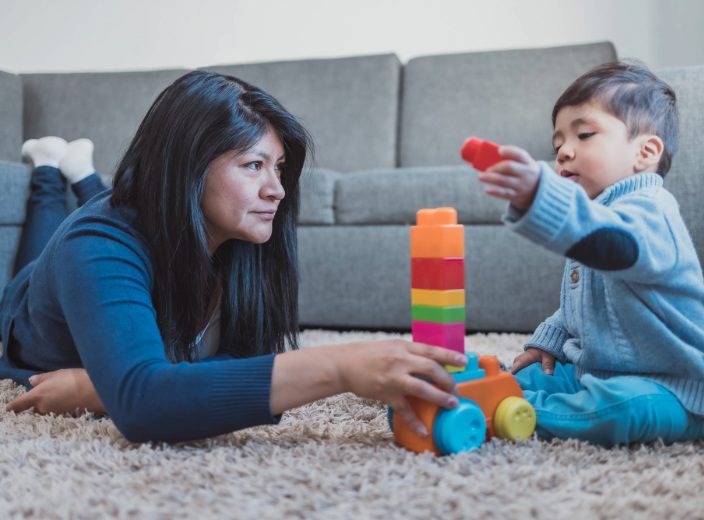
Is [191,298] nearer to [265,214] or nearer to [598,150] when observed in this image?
[265,214]

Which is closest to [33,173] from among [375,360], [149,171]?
[149,171]

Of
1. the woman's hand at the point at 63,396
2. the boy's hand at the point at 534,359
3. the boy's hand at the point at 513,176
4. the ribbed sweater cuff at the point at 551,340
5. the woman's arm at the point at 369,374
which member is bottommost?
the woman's hand at the point at 63,396

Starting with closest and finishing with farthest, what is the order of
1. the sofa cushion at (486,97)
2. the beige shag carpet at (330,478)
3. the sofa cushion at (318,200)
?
the beige shag carpet at (330,478)
the sofa cushion at (318,200)
the sofa cushion at (486,97)

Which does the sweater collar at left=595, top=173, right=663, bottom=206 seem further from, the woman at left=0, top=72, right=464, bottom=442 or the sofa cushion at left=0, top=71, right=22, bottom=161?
the sofa cushion at left=0, top=71, right=22, bottom=161

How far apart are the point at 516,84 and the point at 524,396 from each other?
192 cm

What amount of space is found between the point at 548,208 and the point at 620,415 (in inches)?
11.4

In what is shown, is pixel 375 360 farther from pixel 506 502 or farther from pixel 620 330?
pixel 620 330

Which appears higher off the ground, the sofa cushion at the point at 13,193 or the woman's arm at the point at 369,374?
the sofa cushion at the point at 13,193

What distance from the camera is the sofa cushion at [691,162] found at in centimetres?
154

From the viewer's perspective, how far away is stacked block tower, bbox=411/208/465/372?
0.77 m

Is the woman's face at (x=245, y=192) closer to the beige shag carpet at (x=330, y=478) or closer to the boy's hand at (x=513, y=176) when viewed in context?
the beige shag carpet at (x=330, y=478)

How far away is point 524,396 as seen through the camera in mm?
924

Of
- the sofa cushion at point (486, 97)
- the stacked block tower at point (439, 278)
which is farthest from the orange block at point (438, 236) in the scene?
the sofa cushion at point (486, 97)

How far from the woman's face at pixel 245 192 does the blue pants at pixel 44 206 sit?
1043 mm
